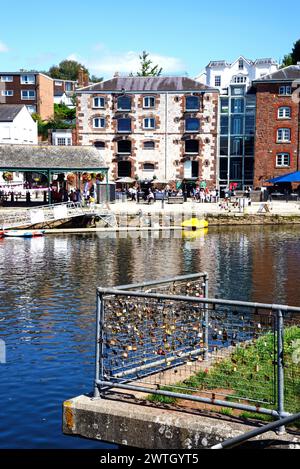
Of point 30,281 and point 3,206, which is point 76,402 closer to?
point 30,281

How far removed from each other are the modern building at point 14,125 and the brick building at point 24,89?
19912 millimetres

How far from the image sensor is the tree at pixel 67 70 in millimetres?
171375

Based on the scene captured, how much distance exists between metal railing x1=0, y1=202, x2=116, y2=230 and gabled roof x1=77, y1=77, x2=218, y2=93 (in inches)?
989

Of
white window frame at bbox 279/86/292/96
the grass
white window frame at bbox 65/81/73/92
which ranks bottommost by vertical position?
the grass

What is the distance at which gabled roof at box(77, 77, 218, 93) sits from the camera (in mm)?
79188

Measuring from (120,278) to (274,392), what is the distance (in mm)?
25086

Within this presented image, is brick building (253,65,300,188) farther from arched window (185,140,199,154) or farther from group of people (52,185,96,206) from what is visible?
group of people (52,185,96,206)

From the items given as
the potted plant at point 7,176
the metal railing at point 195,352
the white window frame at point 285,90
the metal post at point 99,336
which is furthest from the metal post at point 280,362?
the potted plant at point 7,176

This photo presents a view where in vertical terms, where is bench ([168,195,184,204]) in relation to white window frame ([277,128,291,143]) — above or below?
below

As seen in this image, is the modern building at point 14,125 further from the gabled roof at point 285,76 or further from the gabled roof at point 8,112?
the gabled roof at point 285,76

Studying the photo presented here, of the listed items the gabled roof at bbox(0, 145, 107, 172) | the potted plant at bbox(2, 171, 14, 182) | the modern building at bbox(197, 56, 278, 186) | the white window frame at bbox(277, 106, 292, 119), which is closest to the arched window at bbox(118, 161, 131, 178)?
the modern building at bbox(197, 56, 278, 186)

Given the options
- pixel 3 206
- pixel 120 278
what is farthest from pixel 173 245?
pixel 3 206
